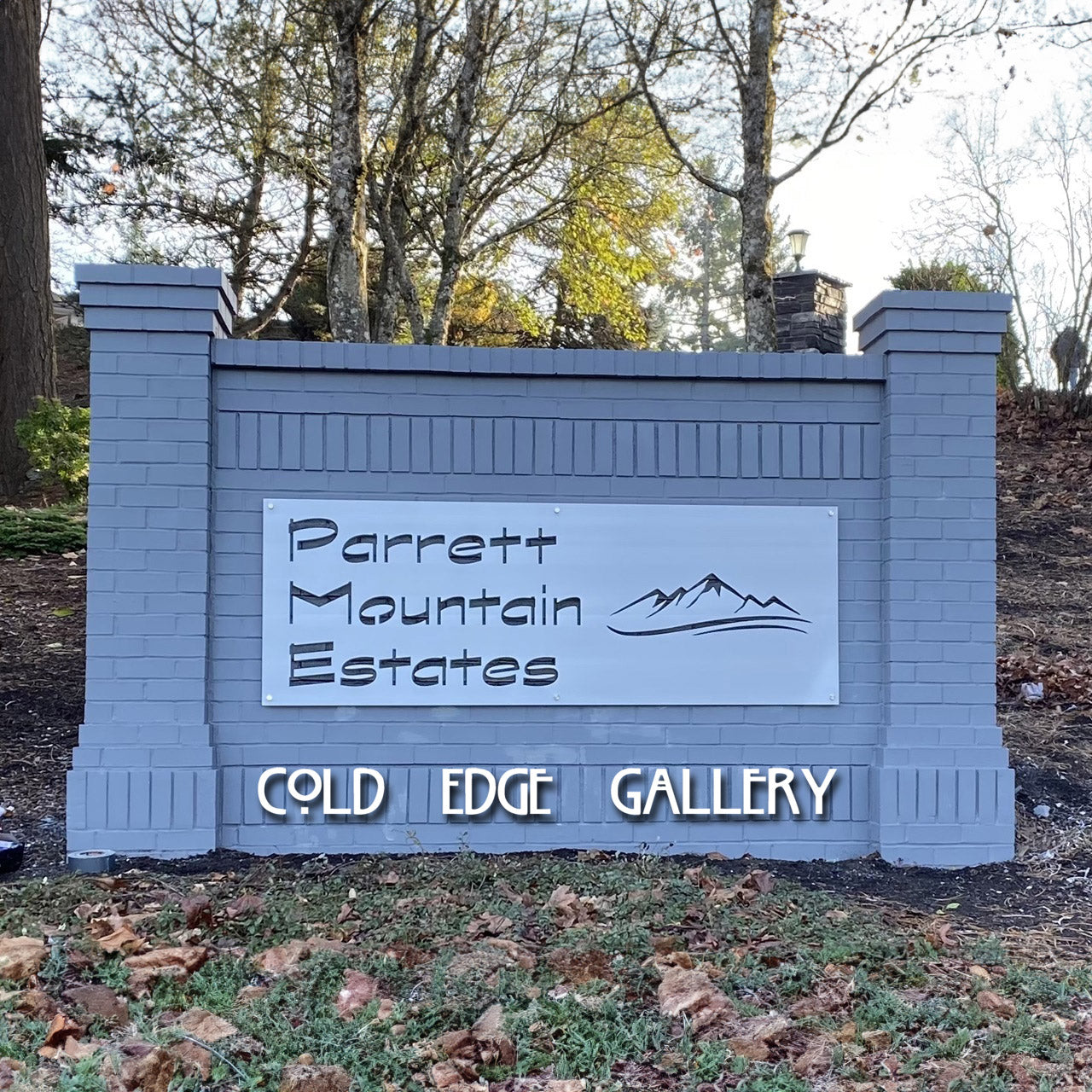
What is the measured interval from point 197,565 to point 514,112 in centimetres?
981

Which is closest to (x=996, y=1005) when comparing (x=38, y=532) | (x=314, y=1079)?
(x=314, y=1079)

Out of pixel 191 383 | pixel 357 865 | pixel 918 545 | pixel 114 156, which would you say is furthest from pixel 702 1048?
pixel 114 156

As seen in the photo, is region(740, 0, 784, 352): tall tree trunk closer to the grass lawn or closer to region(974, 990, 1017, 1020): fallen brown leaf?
the grass lawn

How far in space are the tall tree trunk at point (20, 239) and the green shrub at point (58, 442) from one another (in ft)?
2.70

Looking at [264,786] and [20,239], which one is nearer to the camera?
[264,786]

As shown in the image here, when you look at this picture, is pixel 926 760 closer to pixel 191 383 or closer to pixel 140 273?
pixel 191 383

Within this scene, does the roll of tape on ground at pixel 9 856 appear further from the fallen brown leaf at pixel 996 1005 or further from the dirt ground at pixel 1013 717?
the fallen brown leaf at pixel 996 1005

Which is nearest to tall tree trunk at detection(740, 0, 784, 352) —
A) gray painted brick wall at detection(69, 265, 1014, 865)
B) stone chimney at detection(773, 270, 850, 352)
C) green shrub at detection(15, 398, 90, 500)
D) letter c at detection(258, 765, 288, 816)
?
gray painted brick wall at detection(69, 265, 1014, 865)

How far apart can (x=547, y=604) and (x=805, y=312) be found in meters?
11.1

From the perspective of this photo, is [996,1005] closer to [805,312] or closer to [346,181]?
[346,181]

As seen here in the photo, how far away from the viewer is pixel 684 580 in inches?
202

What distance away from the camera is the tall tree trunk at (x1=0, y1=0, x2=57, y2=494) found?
1140 centimetres

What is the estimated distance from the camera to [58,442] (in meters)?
10.5

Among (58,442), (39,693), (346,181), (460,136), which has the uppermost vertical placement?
(460,136)
